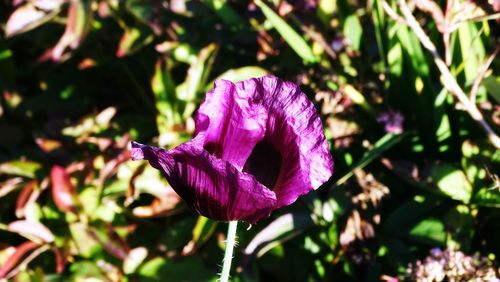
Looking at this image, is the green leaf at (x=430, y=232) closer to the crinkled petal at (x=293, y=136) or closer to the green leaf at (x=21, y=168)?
the crinkled petal at (x=293, y=136)

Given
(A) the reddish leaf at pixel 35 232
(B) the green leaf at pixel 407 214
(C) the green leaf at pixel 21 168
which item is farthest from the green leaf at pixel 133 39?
(B) the green leaf at pixel 407 214

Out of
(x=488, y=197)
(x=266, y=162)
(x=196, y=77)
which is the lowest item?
(x=488, y=197)

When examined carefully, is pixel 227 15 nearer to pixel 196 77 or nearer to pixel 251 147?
pixel 196 77

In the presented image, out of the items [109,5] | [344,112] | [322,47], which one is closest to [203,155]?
[344,112]

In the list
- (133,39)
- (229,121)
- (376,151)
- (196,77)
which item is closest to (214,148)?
(229,121)

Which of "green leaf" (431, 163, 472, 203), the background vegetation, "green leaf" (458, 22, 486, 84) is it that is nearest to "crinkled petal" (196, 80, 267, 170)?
the background vegetation
